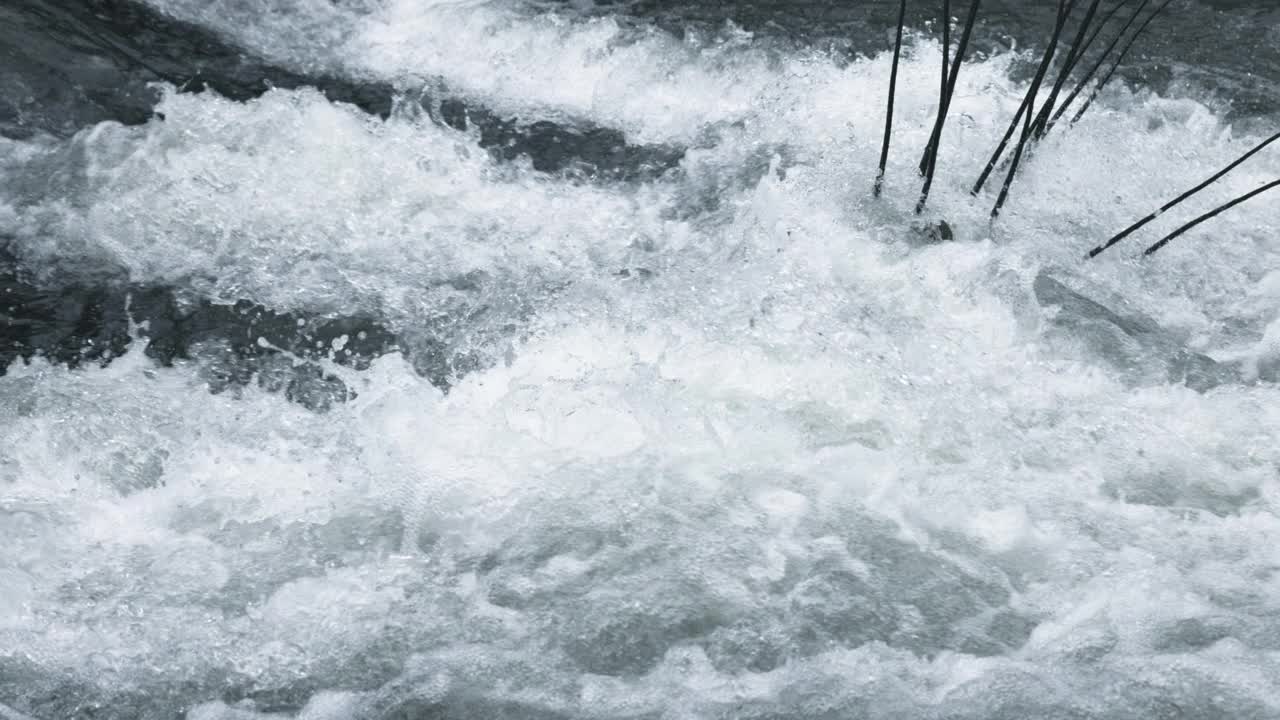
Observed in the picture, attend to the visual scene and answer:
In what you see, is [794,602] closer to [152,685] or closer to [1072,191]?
[152,685]

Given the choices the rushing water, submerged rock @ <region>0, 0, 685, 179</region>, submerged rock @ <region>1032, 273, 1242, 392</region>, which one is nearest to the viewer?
the rushing water

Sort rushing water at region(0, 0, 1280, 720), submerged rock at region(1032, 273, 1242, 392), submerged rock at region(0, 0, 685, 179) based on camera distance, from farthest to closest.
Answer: submerged rock at region(0, 0, 685, 179)
submerged rock at region(1032, 273, 1242, 392)
rushing water at region(0, 0, 1280, 720)

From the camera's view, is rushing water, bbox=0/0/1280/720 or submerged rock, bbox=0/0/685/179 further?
submerged rock, bbox=0/0/685/179

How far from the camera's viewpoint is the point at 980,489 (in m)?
2.42

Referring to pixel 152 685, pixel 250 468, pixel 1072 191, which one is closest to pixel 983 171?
pixel 1072 191

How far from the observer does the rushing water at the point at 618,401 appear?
2154 millimetres

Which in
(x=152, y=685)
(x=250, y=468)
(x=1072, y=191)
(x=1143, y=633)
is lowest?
(x=152, y=685)

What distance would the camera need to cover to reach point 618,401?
2598 millimetres

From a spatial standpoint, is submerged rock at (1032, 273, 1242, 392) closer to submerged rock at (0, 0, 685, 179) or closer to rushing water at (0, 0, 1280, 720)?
rushing water at (0, 0, 1280, 720)

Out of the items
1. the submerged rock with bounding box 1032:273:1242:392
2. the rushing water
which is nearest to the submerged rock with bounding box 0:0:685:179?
the rushing water

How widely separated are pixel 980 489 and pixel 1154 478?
393mm

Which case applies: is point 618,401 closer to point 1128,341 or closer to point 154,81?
point 1128,341

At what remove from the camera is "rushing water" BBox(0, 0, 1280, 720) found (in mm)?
2154

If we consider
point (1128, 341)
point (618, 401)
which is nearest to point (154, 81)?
point (618, 401)
